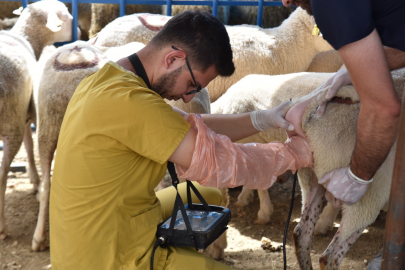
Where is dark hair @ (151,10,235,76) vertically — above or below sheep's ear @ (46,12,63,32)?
above

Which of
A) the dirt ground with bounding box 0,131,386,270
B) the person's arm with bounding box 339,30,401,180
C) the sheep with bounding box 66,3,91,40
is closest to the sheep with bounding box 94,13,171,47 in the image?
the dirt ground with bounding box 0,131,386,270

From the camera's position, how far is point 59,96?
10.0 ft

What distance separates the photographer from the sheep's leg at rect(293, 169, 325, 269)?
7.62 ft

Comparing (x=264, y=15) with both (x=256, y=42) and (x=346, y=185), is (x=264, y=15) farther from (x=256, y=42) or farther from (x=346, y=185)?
(x=346, y=185)

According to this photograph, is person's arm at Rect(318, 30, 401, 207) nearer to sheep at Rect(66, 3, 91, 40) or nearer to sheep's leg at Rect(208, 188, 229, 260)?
sheep's leg at Rect(208, 188, 229, 260)

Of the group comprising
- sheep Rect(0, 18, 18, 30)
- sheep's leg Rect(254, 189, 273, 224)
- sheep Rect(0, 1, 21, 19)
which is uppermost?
sheep Rect(0, 1, 21, 19)

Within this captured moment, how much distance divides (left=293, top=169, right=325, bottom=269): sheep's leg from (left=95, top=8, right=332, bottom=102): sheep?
2.18m

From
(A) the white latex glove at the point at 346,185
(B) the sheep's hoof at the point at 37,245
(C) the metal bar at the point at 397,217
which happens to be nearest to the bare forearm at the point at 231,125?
(A) the white latex glove at the point at 346,185

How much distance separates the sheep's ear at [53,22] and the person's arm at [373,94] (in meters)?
3.53

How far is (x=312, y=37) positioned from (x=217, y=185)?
11.2 feet

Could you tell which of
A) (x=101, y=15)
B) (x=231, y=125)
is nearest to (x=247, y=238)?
(x=231, y=125)

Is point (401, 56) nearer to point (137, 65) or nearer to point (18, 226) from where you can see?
point (137, 65)

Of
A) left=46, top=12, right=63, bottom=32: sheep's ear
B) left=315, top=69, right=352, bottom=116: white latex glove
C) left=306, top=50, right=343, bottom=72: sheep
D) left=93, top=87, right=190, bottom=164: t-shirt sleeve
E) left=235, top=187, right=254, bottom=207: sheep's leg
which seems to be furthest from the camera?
left=306, top=50, right=343, bottom=72: sheep

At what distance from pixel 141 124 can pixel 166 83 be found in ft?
1.03
